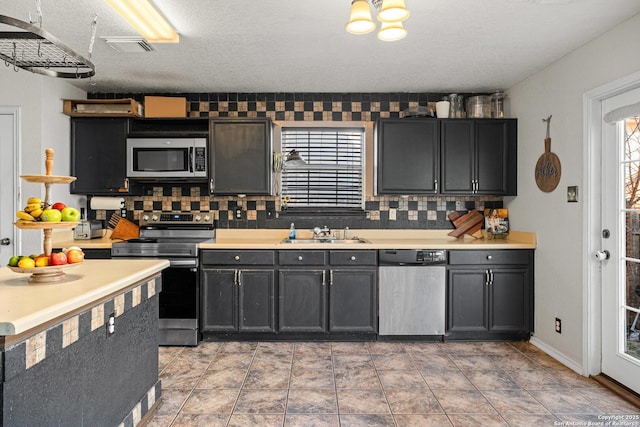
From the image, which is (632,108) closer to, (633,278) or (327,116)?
(633,278)

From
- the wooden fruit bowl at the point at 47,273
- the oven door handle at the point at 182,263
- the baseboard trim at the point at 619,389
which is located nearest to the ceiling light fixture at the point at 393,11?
the wooden fruit bowl at the point at 47,273

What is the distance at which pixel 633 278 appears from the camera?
2.63 meters

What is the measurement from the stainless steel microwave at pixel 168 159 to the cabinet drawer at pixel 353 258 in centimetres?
156

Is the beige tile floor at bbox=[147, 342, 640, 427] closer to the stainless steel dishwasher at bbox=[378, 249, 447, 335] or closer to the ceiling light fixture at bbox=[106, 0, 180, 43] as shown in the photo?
the stainless steel dishwasher at bbox=[378, 249, 447, 335]

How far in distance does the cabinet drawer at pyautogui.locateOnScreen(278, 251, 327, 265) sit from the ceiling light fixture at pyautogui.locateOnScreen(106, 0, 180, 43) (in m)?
1.94

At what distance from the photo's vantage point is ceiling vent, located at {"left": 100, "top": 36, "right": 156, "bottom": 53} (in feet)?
9.30

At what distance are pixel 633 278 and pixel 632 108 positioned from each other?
1.13m

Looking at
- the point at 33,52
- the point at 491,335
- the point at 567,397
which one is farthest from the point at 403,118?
the point at 33,52

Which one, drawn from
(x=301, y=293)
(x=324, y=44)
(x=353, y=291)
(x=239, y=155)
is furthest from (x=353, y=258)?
(x=324, y=44)

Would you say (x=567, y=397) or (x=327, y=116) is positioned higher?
(x=327, y=116)

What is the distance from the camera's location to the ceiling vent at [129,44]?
2.84 metres

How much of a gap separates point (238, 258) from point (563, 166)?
9.46 feet

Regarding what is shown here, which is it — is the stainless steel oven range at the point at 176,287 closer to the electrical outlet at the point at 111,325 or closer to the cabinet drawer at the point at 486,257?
the electrical outlet at the point at 111,325

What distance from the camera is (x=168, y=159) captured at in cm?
385
